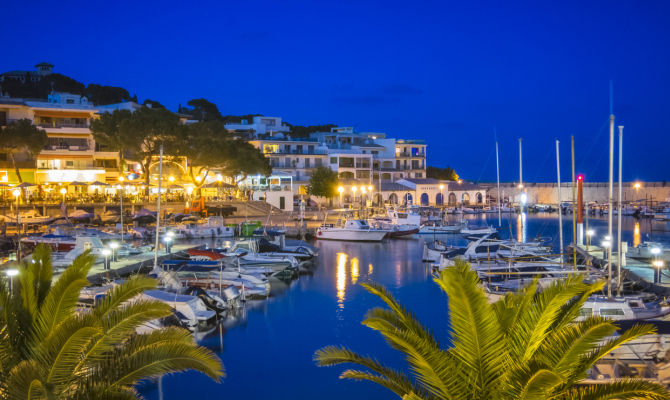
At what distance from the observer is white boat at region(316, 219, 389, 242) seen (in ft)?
171

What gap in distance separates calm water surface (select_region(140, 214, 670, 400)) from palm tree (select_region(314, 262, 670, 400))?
985cm

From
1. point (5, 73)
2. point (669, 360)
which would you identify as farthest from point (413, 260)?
point (5, 73)

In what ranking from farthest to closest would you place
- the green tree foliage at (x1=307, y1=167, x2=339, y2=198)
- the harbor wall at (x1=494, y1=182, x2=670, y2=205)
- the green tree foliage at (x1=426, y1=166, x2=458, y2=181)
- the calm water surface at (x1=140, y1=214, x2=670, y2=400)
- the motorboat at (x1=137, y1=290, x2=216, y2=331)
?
the green tree foliage at (x1=426, y1=166, x2=458, y2=181) < the harbor wall at (x1=494, y1=182, x2=670, y2=205) < the green tree foliage at (x1=307, y1=167, x2=339, y2=198) < the motorboat at (x1=137, y1=290, x2=216, y2=331) < the calm water surface at (x1=140, y1=214, x2=670, y2=400)

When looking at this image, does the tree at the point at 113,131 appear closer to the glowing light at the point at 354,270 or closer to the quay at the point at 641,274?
the glowing light at the point at 354,270

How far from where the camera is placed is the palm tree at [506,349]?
730 centimetres

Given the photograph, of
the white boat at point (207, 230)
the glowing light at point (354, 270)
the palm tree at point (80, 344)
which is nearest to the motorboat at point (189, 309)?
the palm tree at point (80, 344)

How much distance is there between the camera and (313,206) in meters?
81.7

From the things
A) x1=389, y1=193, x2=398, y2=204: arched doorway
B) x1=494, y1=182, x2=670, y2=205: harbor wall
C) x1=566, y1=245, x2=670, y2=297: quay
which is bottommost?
x1=566, y1=245, x2=670, y2=297: quay

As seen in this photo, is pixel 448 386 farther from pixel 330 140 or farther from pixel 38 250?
pixel 330 140

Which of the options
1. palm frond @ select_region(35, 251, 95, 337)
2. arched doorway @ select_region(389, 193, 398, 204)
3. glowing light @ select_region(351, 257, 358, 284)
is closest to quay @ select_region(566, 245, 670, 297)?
glowing light @ select_region(351, 257, 358, 284)

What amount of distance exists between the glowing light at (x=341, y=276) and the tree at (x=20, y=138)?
3349 cm

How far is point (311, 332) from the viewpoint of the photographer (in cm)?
2438

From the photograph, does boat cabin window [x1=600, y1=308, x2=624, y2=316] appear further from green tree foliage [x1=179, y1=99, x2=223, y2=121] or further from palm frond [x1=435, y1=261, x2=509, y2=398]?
green tree foliage [x1=179, y1=99, x2=223, y2=121]

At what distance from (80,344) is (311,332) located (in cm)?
1671
